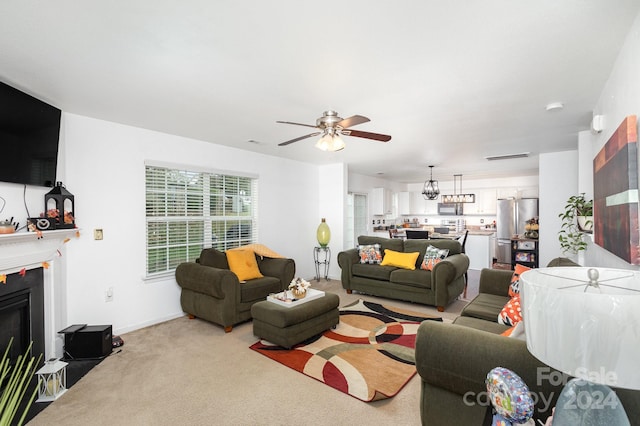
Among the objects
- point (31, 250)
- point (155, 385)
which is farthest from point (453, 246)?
point (31, 250)

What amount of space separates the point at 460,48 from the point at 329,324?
9.47ft

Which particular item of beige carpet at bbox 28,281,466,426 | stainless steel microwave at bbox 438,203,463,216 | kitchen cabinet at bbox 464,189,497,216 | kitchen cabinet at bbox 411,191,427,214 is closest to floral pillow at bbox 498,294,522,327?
beige carpet at bbox 28,281,466,426

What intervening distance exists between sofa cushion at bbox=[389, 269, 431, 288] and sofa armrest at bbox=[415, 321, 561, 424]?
2764mm

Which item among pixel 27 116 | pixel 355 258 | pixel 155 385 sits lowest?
pixel 155 385

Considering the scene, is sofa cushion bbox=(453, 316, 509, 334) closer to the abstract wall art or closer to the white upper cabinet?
the abstract wall art

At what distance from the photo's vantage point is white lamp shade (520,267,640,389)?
2.37ft

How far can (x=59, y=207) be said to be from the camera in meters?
3.01

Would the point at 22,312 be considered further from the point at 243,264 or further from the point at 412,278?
the point at 412,278

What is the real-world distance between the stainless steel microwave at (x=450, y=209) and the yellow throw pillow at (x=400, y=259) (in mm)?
5174

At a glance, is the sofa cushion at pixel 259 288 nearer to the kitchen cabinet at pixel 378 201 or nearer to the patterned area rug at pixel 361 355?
the patterned area rug at pixel 361 355

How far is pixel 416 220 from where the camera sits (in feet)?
33.3

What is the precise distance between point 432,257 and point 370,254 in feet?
3.37

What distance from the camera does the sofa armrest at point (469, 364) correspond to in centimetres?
133

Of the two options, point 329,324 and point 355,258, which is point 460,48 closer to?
point 329,324
